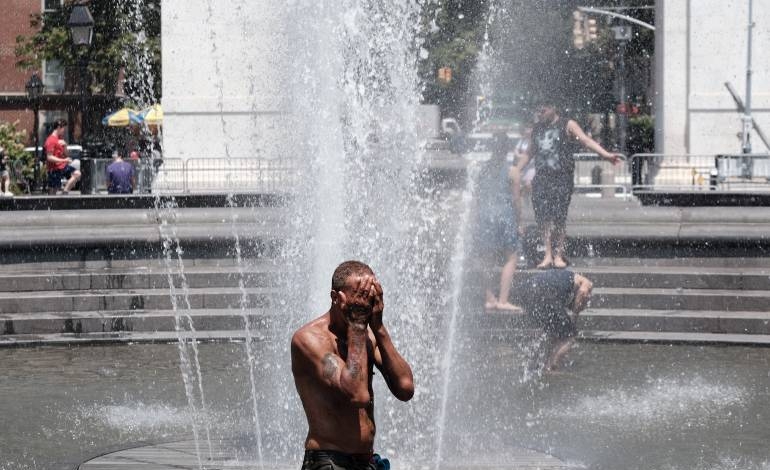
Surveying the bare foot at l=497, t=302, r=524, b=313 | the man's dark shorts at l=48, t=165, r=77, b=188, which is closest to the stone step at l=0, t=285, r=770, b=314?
the bare foot at l=497, t=302, r=524, b=313

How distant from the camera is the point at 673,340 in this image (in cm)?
1166

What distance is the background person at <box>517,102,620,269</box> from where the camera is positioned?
1224 cm

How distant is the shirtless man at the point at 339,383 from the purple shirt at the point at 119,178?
1657 cm

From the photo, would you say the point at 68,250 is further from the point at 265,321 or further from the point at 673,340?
the point at 673,340

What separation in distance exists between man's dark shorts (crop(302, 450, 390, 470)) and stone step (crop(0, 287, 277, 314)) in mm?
7834

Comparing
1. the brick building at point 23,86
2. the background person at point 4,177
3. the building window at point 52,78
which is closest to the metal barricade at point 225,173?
the background person at point 4,177

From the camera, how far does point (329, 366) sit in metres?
4.37

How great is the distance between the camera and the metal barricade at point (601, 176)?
70.2 feet

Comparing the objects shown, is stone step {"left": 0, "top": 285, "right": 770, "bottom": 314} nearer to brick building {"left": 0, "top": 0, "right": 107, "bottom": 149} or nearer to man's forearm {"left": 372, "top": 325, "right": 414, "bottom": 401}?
man's forearm {"left": 372, "top": 325, "right": 414, "bottom": 401}

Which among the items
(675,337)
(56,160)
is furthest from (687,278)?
(56,160)

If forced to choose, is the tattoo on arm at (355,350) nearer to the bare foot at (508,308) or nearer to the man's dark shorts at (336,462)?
the man's dark shorts at (336,462)

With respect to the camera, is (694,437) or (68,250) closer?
(694,437)

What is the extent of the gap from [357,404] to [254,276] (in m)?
8.74

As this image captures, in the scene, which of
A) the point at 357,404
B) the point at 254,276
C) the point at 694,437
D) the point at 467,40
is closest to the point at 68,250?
the point at 254,276
